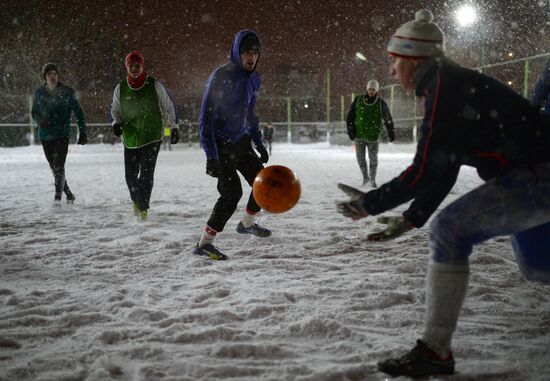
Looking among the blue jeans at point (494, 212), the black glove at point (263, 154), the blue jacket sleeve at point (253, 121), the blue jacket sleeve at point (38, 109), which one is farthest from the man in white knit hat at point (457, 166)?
the blue jacket sleeve at point (38, 109)

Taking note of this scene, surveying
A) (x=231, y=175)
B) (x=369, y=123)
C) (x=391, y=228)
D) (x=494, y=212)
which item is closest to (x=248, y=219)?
(x=231, y=175)

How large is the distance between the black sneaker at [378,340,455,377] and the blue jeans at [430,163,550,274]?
1.53ft

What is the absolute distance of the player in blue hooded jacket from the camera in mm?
4871

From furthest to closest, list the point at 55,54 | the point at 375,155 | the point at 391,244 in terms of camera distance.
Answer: the point at 55,54 < the point at 375,155 < the point at 391,244

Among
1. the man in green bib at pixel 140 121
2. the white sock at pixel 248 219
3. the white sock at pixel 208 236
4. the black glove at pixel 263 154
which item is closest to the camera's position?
the white sock at pixel 208 236

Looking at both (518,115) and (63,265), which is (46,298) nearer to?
(63,265)

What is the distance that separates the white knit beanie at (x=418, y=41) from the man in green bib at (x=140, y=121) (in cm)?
476

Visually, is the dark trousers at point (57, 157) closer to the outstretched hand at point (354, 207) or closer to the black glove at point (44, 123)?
the black glove at point (44, 123)

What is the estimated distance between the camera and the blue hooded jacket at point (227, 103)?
487cm

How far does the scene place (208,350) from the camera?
9.25ft

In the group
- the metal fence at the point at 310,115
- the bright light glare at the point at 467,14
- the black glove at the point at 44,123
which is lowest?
the black glove at the point at 44,123

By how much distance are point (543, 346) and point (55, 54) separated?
3989cm

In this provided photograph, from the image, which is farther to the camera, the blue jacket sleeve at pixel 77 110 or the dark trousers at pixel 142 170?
the blue jacket sleeve at pixel 77 110

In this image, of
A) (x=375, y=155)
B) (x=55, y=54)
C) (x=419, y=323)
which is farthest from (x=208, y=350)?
(x=55, y=54)
